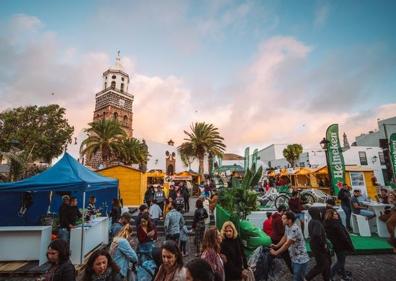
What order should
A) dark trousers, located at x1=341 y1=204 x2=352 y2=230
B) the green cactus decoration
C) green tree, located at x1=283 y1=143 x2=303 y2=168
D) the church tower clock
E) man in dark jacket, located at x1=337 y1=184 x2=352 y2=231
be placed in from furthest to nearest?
the church tower clock → green tree, located at x1=283 y1=143 x2=303 y2=168 → dark trousers, located at x1=341 y1=204 x2=352 y2=230 → man in dark jacket, located at x1=337 y1=184 x2=352 y2=231 → the green cactus decoration

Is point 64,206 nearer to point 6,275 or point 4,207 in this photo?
point 6,275

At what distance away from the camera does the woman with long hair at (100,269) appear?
2398mm

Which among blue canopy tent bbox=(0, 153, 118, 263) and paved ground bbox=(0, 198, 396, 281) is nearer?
paved ground bbox=(0, 198, 396, 281)

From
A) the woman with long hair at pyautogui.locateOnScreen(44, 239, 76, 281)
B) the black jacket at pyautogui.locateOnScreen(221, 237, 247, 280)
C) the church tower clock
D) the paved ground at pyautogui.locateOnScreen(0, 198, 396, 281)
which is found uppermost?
the church tower clock

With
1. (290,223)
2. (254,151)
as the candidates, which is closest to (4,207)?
(290,223)

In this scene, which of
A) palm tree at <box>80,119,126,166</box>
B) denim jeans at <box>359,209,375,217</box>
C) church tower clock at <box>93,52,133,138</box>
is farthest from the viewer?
church tower clock at <box>93,52,133,138</box>

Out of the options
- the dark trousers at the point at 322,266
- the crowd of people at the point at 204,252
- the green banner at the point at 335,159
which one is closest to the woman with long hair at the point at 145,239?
the crowd of people at the point at 204,252

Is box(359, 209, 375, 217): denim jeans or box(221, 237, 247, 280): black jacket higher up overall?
box(221, 237, 247, 280): black jacket

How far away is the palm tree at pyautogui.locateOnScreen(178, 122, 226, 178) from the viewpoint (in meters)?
29.6

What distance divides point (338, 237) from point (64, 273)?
4.85 metres

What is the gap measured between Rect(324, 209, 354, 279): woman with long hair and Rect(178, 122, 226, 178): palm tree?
2497 centimetres

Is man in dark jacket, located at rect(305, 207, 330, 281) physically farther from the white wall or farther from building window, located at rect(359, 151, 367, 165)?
building window, located at rect(359, 151, 367, 165)

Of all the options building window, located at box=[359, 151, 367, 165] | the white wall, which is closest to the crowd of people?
the white wall

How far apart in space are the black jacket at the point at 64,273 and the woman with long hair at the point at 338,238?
4719 millimetres
